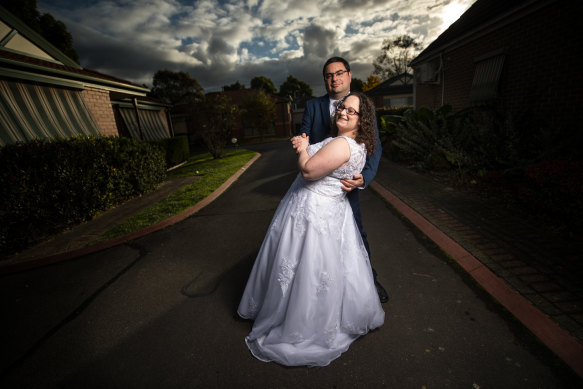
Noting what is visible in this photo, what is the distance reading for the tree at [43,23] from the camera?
17.5m

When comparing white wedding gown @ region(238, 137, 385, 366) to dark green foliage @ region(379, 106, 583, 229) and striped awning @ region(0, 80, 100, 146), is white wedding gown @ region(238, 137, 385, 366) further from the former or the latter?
striped awning @ region(0, 80, 100, 146)

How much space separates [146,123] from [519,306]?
19434mm

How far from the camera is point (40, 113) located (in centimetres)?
809

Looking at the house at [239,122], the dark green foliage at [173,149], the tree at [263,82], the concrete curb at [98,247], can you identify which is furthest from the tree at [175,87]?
the concrete curb at [98,247]

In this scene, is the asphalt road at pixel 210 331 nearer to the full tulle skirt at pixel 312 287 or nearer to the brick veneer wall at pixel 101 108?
the full tulle skirt at pixel 312 287

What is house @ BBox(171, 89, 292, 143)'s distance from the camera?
36844mm

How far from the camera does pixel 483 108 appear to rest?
29.9ft

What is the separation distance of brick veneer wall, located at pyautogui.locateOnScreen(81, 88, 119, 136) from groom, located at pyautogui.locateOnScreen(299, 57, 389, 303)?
10932 mm

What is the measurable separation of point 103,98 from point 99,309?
1109 cm

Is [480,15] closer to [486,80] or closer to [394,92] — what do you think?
[486,80]

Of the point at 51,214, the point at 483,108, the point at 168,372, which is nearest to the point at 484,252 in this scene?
the point at 168,372

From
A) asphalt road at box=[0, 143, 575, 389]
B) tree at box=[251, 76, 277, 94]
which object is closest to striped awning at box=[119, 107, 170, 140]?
asphalt road at box=[0, 143, 575, 389]

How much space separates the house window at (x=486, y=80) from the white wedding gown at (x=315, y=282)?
9.27 metres

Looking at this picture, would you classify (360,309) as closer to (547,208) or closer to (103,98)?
(547,208)
